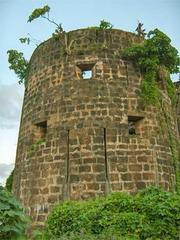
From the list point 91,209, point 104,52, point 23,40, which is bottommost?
point 91,209

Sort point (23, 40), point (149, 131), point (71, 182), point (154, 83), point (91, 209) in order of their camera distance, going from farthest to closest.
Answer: point (23, 40), point (154, 83), point (149, 131), point (71, 182), point (91, 209)

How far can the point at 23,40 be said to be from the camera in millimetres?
14383

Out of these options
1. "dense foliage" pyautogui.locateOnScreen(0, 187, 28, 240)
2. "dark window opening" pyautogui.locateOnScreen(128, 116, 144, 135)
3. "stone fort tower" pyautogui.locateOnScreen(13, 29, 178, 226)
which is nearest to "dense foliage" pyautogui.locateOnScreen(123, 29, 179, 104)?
"stone fort tower" pyautogui.locateOnScreen(13, 29, 178, 226)

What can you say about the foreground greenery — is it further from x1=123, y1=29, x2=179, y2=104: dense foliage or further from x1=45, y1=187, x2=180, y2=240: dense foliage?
x1=123, y1=29, x2=179, y2=104: dense foliage

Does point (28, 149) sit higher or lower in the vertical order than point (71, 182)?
higher

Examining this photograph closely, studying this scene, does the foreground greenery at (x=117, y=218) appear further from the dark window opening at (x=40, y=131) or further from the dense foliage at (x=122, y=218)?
the dark window opening at (x=40, y=131)

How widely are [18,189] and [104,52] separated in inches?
237

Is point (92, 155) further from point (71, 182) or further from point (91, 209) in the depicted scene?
point (91, 209)

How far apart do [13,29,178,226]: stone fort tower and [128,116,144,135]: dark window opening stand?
0.12 ft

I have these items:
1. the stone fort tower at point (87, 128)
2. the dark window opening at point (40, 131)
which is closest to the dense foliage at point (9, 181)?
the stone fort tower at point (87, 128)

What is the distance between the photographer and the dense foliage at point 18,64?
14839 mm

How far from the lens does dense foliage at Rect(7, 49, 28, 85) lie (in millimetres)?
14839

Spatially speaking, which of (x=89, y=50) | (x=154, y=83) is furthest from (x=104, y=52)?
(x=154, y=83)

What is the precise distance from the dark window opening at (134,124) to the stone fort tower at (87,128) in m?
0.04
